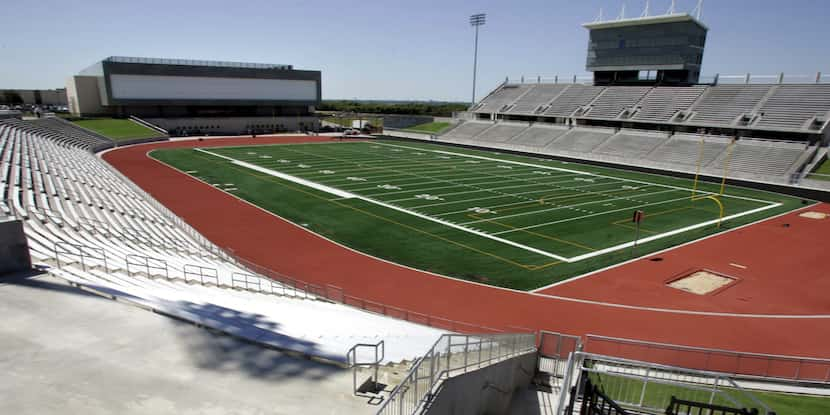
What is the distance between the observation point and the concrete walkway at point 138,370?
5496 millimetres

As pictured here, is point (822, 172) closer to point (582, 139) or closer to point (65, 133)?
point (582, 139)

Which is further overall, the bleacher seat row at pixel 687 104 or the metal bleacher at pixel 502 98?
the metal bleacher at pixel 502 98

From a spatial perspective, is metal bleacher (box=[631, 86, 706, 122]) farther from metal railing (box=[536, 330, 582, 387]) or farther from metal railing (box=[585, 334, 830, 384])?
metal railing (box=[536, 330, 582, 387])

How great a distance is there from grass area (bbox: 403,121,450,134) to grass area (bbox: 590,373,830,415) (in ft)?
209

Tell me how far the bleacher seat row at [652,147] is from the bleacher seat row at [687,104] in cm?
243

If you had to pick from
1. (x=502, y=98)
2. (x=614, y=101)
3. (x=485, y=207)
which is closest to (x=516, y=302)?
(x=485, y=207)

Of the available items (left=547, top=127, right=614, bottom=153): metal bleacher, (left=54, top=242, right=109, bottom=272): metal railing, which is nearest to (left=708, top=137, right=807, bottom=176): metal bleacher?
(left=547, top=127, right=614, bottom=153): metal bleacher

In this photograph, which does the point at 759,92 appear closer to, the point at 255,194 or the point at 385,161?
the point at 385,161

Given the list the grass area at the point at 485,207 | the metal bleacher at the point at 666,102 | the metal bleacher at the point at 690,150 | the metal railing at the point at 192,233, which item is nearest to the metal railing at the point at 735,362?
the grass area at the point at 485,207

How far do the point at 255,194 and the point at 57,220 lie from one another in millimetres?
16746

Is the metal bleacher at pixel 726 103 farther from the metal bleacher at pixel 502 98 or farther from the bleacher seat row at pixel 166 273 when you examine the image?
the bleacher seat row at pixel 166 273

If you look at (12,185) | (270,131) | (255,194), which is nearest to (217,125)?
(270,131)

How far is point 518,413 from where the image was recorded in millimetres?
10078

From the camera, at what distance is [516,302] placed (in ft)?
51.5
